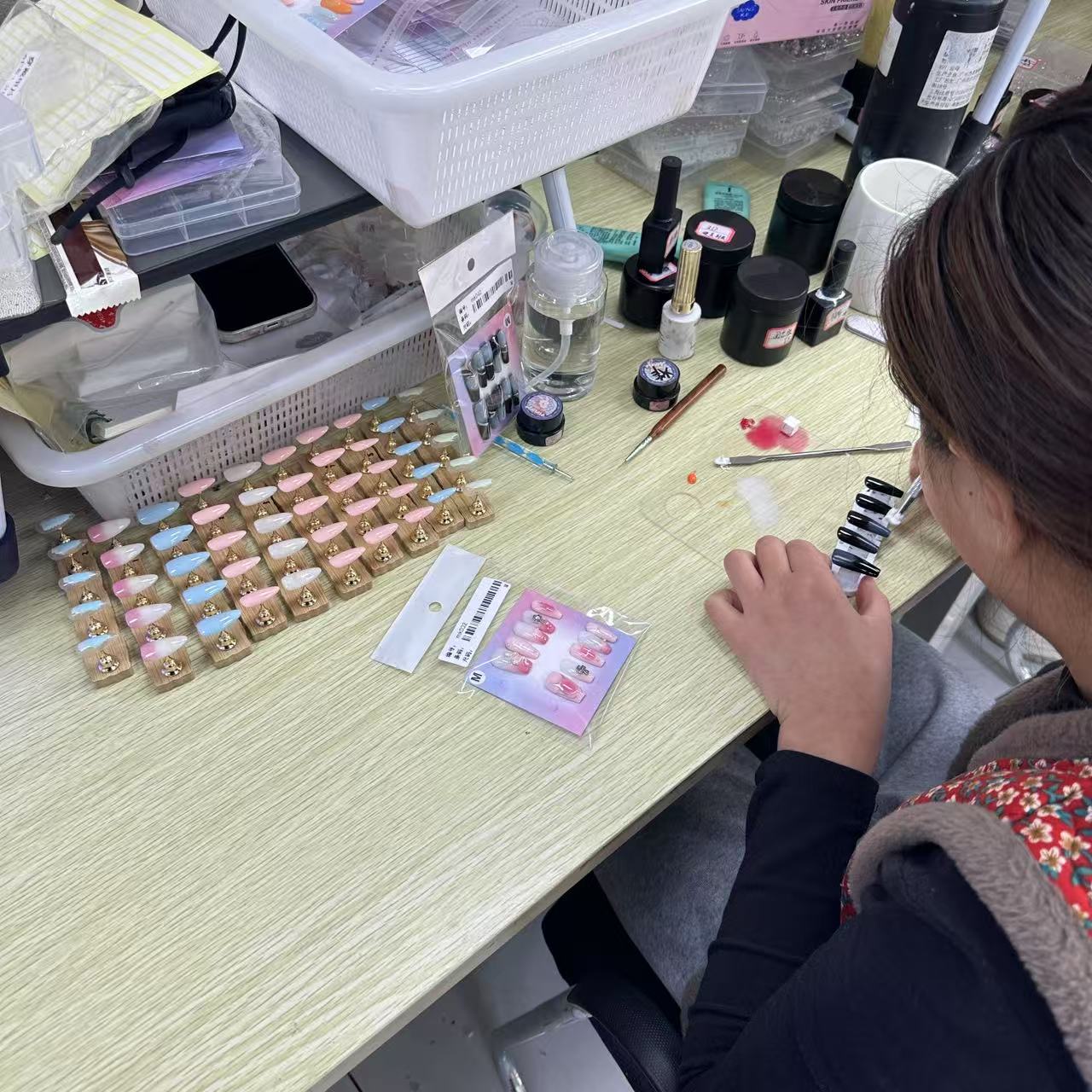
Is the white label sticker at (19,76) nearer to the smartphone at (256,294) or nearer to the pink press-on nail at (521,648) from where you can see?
the smartphone at (256,294)

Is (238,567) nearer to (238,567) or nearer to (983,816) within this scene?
(238,567)

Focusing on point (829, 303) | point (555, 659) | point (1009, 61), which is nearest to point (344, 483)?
point (555, 659)

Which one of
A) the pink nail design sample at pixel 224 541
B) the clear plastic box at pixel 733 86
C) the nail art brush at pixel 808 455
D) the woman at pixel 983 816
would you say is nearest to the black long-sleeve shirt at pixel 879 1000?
the woman at pixel 983 816

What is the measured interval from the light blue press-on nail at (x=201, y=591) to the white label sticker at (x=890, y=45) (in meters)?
0.86

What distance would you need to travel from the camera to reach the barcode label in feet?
2.40

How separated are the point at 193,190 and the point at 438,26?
0.28 meters

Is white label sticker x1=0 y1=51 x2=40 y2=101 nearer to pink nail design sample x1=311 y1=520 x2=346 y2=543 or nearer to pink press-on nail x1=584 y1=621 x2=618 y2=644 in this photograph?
pink nail design sample x1=311 y1=520 x2=346 y2=543

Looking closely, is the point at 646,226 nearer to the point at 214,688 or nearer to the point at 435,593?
the point at 435,593

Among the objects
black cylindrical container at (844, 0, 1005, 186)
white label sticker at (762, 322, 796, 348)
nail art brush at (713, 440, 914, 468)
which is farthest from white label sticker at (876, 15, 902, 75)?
nail art brush at (713, 440, 914, 468)

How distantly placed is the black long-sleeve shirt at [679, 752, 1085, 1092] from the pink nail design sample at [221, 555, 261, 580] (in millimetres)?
449

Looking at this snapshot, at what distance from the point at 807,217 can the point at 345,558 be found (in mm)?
615

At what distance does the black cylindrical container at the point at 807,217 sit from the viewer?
3.09 ft

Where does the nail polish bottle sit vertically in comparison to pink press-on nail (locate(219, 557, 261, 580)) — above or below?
above

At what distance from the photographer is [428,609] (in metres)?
0.70
